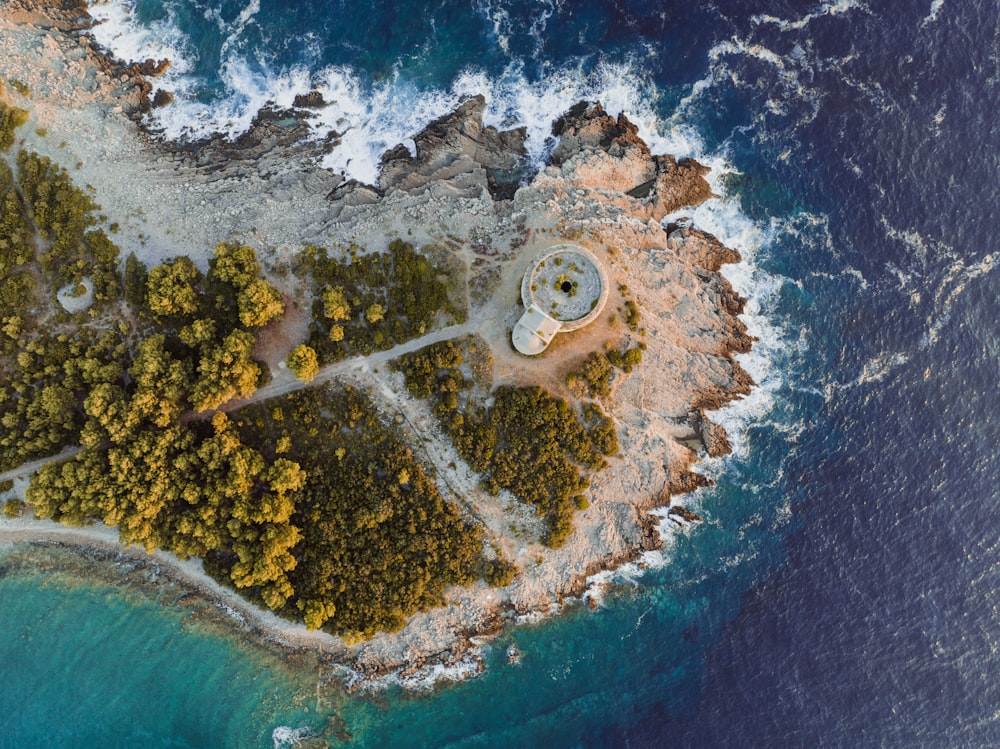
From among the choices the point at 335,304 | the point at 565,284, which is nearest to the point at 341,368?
the point at 335,304

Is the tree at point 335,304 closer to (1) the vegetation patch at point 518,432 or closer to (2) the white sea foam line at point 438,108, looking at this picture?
(1) the vegetation patch at point 518,432

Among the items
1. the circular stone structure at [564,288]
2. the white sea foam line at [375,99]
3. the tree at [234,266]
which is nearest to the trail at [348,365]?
the circular stone structure at [564,288]

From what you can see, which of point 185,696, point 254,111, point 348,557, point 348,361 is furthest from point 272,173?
point 185,696

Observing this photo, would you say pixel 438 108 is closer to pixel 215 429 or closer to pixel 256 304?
pixel 256 304

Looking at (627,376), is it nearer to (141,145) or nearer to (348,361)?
(348,361)

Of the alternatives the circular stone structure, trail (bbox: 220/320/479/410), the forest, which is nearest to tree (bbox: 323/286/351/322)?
the forest

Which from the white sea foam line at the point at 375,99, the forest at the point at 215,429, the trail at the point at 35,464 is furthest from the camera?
the white sea foam line at the point at 375,99
